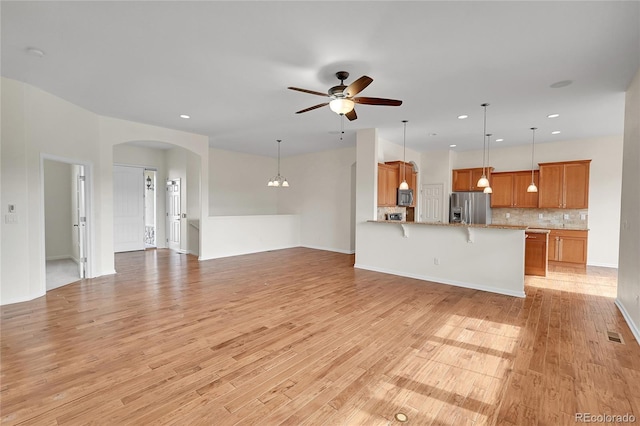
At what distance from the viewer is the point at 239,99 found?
4320mm

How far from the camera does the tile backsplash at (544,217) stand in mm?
6746

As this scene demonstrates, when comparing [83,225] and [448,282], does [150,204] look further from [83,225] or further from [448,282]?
[448,282]

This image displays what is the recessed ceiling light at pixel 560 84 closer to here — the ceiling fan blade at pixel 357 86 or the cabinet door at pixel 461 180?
the ceiling fan blade at pixel 357 86

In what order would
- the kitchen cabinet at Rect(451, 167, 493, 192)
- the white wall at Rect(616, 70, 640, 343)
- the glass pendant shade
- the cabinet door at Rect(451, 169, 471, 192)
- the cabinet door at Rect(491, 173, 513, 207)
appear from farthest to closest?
the cabinet door at Rect(451, 169, 471, 192)
the kitchen cabinet at Rect(451, 167, 493, 192)
the cabinet door at Rect(491, 173, 513, 207)
the white wall at Rect(616, 70, 640, 343)
the glass pendant shade

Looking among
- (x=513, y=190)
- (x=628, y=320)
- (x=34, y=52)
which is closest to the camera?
(x=34, y=52)

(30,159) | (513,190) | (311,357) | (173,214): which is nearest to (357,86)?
(311,357)

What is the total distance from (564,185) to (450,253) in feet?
13.1

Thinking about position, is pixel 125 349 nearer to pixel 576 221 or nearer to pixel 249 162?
pixel 249 162

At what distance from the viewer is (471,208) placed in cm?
782

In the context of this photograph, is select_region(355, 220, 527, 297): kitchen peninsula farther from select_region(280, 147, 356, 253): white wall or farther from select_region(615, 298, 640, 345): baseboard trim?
select_region(280, 147, 356, 253): white wall

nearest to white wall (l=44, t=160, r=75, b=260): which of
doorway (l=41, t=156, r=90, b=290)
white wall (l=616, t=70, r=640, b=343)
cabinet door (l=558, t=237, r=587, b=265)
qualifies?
doorway (l=41, t=156, r=90, b=290)

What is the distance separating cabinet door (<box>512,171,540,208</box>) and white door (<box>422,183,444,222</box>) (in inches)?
69.9

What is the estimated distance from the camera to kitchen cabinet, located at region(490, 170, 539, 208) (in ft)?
23.6

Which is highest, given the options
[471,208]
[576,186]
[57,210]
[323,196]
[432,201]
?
[576,186]
